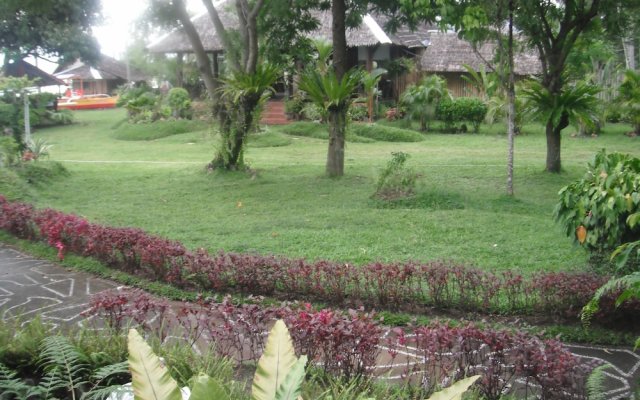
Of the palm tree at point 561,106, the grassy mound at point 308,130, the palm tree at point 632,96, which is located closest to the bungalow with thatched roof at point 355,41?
the grassy mound at point 308,130

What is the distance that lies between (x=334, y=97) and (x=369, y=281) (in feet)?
20.9

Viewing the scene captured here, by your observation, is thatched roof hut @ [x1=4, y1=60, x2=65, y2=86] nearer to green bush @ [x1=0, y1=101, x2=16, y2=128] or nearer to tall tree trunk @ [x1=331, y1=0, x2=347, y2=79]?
green bush @ [x1=0, y1=101, x2=16, y2=128]

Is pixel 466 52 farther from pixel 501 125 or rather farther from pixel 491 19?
pixel 491 19

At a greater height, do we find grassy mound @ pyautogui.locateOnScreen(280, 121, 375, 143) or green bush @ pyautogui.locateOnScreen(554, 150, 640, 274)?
grassy mound @ pyautogui.locateOnScreen(280, 121, 375, 143)

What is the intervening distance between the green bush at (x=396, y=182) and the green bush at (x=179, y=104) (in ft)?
51.3

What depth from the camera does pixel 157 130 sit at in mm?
22234

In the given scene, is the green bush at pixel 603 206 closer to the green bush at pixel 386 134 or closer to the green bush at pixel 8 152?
the green bush at pixel 8 152

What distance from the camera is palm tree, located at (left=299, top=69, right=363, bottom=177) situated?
11.7 meters

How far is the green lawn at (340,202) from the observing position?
25.3ft

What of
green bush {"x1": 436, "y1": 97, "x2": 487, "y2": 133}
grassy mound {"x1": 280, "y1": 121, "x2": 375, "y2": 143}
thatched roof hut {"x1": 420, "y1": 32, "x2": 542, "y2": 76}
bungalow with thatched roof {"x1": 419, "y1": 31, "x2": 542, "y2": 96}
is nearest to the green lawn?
grassy mound {"x1": 280, "y1": 121, "x2": 375, "y2": 143}

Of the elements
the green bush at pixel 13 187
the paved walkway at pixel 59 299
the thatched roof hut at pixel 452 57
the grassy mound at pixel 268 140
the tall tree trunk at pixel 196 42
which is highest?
the thatched roof hut at pixel 452 57

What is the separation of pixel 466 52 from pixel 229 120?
57.0 feet

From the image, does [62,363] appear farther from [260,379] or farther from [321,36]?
[321,36]

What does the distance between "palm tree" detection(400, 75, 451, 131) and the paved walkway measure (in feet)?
50.4
